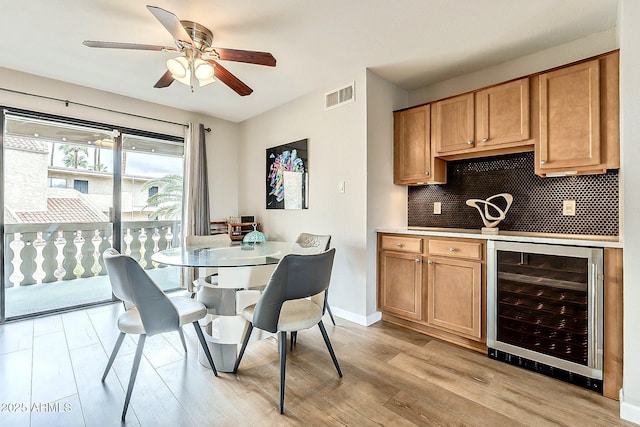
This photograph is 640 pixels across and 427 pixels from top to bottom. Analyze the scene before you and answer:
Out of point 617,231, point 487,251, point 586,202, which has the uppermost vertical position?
point 586,202

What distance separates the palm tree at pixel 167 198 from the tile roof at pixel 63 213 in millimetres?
615

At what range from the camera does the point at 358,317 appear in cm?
291

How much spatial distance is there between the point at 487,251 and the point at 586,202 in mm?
858

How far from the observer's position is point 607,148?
194 centimetres

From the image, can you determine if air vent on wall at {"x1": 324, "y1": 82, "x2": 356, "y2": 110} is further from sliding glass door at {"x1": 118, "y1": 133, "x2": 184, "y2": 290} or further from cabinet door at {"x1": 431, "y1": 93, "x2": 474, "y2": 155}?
sliding glass door at {"x1": 118, "y1": 133, "x2": 184, "y2": 290}

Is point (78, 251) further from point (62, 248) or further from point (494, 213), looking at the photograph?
point (494, 213)

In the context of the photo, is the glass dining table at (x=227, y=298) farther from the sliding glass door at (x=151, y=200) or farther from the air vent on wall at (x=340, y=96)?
the sliding glass door at (x=151, y=200)

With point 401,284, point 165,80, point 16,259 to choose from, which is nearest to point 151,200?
point 16,259

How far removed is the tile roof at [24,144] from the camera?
2930 mm

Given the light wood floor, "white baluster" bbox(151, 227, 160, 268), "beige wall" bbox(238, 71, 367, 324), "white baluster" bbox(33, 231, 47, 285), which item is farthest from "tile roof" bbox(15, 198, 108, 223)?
"beige wall" bbox(238, 71, 367, 324)

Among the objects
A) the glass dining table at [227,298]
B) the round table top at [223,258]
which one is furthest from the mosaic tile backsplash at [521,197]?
the glass dining table at [227,298]

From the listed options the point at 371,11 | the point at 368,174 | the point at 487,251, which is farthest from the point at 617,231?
the point at 371,11

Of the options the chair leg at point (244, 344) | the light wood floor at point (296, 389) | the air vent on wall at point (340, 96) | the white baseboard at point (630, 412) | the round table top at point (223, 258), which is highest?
the air vent on wall at point (340, 96)

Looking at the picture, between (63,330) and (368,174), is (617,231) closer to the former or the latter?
(368,174)
